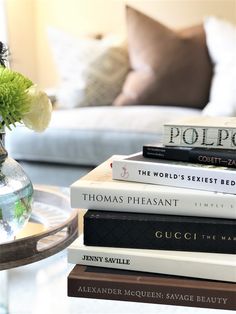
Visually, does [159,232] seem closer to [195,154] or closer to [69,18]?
[195,154]

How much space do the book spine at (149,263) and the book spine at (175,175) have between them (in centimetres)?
12

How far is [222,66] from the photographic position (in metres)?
2.25

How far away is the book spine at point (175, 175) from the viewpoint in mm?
781

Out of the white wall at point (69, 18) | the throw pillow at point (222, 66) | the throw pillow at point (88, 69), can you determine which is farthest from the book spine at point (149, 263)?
the white wall at point (69, 18)

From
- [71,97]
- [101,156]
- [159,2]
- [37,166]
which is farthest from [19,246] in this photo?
[159,2]

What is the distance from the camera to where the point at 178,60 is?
7.73 feet

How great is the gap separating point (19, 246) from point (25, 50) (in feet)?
7.88

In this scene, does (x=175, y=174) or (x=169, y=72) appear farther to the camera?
(x=169, y=72)

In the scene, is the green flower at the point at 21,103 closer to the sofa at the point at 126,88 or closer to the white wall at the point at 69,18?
the sofa at the point at 126,88

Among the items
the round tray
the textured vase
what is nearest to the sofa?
the round tray

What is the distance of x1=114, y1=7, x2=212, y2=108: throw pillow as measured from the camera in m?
2.35

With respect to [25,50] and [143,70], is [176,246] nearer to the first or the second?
[143,70]

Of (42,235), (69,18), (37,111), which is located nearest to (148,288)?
(42,235)

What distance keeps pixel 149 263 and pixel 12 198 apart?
0.30 m
